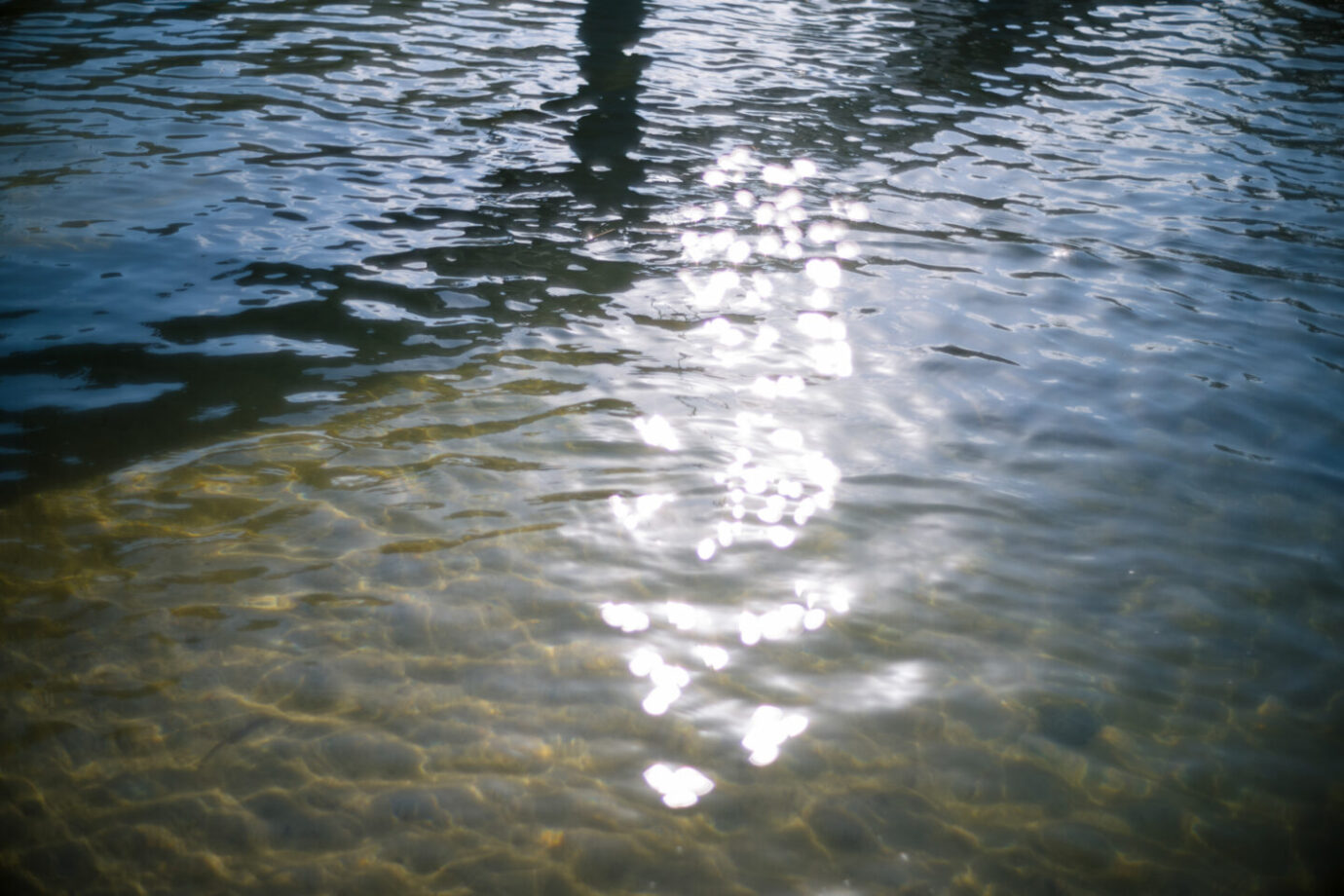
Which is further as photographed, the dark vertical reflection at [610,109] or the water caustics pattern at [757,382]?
the dark vertical reflection at [610,109]

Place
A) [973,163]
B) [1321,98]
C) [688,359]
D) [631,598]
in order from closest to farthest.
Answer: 1. [631,598]
2. [688,359]
3. [973,163]
4. [1321,98]

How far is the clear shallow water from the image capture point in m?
3.08

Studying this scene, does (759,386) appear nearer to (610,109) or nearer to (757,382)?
(757,382)

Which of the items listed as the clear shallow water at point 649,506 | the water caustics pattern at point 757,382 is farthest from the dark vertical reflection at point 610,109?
the water caustics pattern at point 757,382

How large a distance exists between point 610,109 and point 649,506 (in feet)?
20.3

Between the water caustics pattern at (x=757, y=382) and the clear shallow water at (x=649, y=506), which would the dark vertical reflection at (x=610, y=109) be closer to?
the clear shallow water at (x=649, y=506)

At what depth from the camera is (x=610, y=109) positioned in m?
9.35

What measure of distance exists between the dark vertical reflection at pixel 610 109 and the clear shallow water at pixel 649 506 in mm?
87

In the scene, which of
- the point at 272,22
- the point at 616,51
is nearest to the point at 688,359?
the point at 616,51

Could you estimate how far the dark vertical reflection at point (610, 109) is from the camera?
767 centimetres

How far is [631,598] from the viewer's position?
12.9 feet

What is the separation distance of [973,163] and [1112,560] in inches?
215

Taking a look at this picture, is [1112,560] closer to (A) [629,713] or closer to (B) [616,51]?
(A) [629,713]

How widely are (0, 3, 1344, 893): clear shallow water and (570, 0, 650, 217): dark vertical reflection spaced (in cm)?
9
